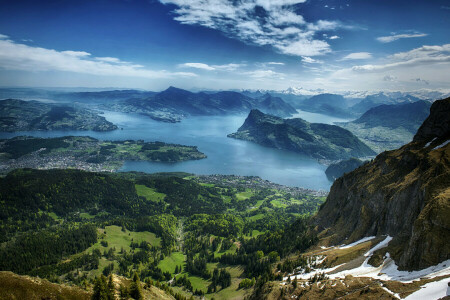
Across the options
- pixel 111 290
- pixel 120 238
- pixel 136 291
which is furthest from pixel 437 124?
pixel 120 238

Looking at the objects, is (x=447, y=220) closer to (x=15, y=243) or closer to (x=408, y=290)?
(x=408, y=290)

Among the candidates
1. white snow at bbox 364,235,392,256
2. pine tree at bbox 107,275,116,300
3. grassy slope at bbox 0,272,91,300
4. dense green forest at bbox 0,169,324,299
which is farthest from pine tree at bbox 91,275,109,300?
white snow at bbox 364,235,392,256

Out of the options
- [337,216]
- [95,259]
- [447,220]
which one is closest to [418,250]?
[447,220]

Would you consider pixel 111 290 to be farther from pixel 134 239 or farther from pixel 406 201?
pixel 134 239

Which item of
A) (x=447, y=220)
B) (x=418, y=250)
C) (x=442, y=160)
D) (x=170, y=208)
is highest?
(x=442, y=160)

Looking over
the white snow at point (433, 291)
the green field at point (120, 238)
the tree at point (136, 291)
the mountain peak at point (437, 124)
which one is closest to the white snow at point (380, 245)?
the white snow at point (433, 291)

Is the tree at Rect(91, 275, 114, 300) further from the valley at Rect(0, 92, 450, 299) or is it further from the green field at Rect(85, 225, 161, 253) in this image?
the green field at Rect(85, 225, 161, 253)

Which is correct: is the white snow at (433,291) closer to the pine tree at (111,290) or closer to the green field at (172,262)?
the pine tree at (111,290)
